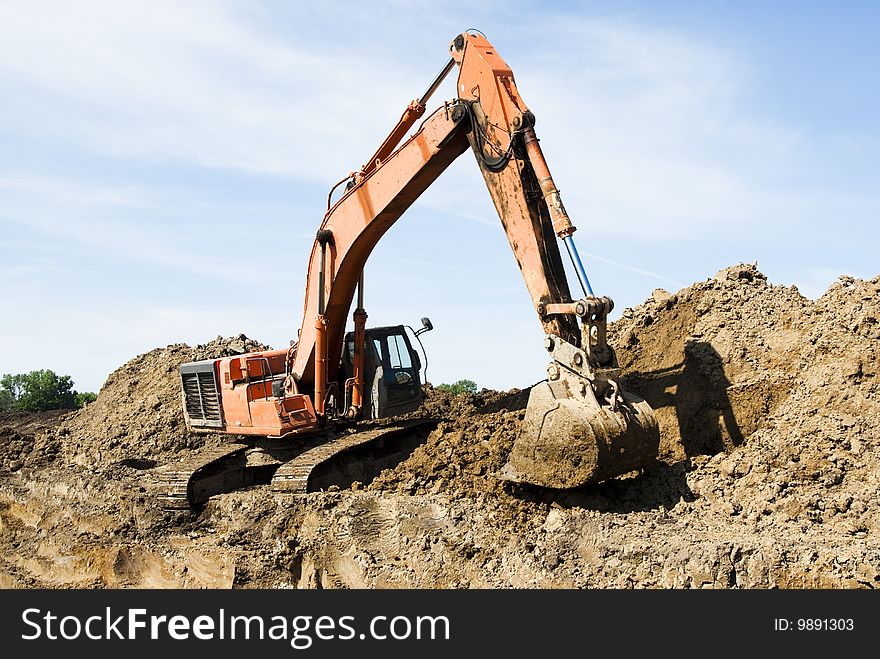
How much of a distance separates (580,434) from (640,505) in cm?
Result: 144

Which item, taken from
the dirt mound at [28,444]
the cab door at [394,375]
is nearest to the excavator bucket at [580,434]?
the cab door at [394,375]

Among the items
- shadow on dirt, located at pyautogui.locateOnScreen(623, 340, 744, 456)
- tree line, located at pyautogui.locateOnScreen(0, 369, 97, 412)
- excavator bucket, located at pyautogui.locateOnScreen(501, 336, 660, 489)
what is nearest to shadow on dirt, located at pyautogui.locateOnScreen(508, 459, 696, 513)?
excavator bucket, located at pyautogui.locateOnScreen(501, 336, 660, 489)

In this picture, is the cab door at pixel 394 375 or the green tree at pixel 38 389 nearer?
the cab door at pixel 394 375

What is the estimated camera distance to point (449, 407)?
15617 millimetres

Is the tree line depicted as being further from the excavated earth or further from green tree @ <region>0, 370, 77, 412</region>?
the excavated earth

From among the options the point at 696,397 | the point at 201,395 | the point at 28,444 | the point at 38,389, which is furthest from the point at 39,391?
the point at 696,397

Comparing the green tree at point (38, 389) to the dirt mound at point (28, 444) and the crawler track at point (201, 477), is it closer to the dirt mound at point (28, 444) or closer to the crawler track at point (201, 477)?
the dirt mound at point (28, 444)

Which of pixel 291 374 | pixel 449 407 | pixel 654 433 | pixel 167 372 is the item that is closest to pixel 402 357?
pixel 291 374

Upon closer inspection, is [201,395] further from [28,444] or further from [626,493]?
[28,444]

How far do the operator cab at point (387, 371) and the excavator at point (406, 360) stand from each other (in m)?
0.02

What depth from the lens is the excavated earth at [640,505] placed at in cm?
759

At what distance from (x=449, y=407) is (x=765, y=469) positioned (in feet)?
23.8

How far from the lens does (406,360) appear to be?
12281 millimetres
